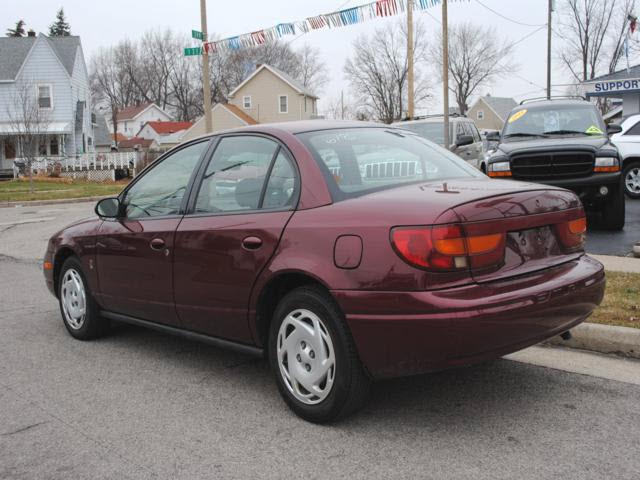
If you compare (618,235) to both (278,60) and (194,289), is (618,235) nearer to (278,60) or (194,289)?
(194,289)

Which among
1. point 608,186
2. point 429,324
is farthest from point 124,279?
point 608,186

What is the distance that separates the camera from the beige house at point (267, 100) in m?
52.2

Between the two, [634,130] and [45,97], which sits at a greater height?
[45,97]

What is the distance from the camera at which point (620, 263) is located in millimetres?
7184

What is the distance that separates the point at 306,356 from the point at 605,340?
7.45 feet

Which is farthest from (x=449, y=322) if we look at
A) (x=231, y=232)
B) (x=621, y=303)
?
(x=621, y=303)

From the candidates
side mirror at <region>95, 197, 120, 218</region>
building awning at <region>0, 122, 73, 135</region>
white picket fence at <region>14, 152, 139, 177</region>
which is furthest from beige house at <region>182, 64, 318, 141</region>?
side mirror at <region>95, 197, 120, 218</region>

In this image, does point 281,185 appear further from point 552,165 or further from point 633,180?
point 633,180

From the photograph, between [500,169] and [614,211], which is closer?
[614,211]

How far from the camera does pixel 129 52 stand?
8275 centimetres

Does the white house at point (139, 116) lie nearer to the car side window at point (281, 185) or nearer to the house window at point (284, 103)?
the house window at point (284, 103)

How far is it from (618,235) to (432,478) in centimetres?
735

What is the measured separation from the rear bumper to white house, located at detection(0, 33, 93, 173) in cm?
3887

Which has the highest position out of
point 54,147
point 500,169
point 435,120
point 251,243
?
point 54,147
